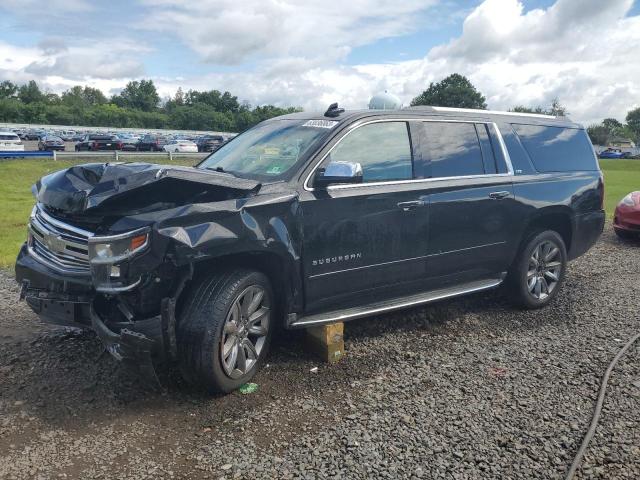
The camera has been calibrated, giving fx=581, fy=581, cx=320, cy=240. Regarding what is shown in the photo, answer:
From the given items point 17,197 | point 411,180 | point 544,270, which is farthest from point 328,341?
point 17,197

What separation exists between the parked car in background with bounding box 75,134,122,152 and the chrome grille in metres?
38.4

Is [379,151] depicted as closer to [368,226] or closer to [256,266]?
[368,226]

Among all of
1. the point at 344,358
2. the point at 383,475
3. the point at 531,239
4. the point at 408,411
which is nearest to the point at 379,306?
the point at 344,358

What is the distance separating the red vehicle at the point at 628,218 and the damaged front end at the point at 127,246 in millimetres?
8440

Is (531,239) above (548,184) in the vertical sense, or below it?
below

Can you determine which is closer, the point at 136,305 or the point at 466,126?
the point at 136,305

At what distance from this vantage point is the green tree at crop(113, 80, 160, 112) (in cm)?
11769

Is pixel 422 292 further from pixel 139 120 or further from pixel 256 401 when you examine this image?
pixel 139 120

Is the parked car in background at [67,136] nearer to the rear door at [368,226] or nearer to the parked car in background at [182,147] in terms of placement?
the parked car in background at [182,147]

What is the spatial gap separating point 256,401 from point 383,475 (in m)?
1.14

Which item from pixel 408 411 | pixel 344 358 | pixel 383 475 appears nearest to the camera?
pixel 383 475

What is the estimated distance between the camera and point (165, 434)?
3.48m

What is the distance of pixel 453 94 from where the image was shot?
3696 inches

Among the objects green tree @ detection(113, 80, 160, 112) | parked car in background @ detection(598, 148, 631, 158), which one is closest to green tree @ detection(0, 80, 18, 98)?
green tree @ detection(113, 80, 160, 112)
